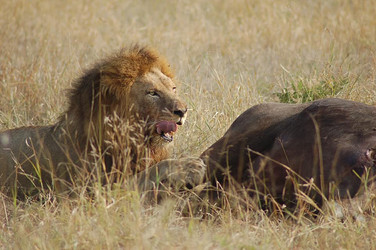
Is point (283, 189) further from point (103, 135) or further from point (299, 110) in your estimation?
point (103, 135)

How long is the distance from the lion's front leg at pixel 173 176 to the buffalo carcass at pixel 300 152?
0.39ft

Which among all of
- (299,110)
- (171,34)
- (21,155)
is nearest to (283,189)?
(299,110)

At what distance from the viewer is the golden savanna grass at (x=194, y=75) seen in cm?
327

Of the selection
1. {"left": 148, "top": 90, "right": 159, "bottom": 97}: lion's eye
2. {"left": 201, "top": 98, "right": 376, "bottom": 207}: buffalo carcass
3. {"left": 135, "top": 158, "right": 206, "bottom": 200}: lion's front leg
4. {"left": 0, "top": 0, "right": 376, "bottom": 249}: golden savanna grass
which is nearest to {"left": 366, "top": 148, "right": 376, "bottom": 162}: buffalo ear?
{"left": 201, "top": 98, "right": 376, "bottom": 207}: buffalo carcass

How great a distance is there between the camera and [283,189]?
3678mm

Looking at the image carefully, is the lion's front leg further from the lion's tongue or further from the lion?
the lion's tongue

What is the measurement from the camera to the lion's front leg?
12.7ft

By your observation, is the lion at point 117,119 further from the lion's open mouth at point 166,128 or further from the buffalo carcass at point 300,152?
the buffalo carcass at point 300,152

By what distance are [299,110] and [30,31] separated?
529 centimetres

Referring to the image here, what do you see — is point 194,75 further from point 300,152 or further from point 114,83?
point 300,152

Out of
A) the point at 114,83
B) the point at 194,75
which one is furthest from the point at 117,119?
the point at 194,75

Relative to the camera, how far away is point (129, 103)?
14.1ft

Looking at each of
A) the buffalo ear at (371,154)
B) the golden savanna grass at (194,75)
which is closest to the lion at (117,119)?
the golden savanna grass at (194,75)

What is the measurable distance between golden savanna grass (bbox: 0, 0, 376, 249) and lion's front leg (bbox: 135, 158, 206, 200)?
0.44ft
